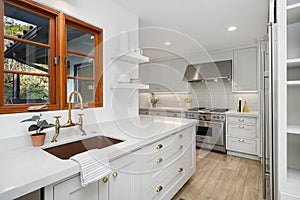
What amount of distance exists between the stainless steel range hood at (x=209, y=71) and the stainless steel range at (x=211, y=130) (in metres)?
0.80

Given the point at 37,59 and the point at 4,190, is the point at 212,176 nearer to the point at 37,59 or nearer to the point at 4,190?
the point at 4,190

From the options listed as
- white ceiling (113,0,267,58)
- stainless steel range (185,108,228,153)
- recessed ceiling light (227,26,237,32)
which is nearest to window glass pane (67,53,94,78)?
white ceiling (113,0,267,58)

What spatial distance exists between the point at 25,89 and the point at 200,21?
245cm

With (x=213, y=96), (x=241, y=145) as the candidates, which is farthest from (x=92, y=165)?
(x=213, y=96)

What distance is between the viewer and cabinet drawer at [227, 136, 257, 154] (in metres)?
3.11

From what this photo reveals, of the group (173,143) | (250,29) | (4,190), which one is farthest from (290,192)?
(250,29)

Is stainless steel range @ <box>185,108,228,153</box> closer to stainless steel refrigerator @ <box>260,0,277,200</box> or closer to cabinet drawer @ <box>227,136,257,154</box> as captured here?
cabinet drawer @ <box>227,136,257,154</box>

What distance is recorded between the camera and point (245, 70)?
3461 millimetres

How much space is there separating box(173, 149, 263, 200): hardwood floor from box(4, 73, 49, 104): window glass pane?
1.92 m

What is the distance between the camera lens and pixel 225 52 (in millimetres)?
3750

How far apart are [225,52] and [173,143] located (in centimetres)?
298

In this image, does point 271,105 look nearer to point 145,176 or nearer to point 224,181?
point 145,176

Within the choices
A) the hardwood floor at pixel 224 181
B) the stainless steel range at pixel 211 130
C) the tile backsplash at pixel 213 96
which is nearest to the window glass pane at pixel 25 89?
the hardwood floor at pixel 224 181

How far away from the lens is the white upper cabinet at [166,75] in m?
4.37
